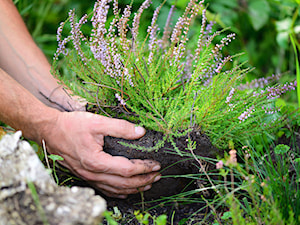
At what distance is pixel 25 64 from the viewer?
5.61 feet

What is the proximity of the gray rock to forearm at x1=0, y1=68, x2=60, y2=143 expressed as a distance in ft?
1.97

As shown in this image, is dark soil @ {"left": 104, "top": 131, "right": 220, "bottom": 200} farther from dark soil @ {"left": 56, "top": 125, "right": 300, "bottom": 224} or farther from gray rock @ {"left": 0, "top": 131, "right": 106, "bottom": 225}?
gray rock @ {"left": 0, "top": 131, "right": 106, "bottom": 225}

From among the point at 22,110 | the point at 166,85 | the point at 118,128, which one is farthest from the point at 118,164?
the point at 22,110

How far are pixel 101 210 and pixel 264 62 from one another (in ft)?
10.5

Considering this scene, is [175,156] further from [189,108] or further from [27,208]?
[27,208]

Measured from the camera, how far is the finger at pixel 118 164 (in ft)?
4.30

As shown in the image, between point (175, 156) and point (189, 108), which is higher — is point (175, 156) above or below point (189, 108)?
below

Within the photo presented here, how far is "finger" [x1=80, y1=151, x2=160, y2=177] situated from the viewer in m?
1.31

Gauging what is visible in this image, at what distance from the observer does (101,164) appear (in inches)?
52.0

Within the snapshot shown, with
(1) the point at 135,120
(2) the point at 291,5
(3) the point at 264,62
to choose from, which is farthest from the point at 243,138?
(3) the point at 264,62

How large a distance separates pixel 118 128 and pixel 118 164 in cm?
15

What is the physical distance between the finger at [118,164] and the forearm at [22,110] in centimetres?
27

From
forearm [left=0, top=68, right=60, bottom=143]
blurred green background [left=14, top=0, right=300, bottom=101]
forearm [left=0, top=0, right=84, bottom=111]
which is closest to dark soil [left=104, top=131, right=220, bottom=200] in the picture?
forearm [left=0, top=68, right=60, bottom=143]

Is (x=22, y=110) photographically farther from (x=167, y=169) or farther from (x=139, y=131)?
(x=167, y=169)
